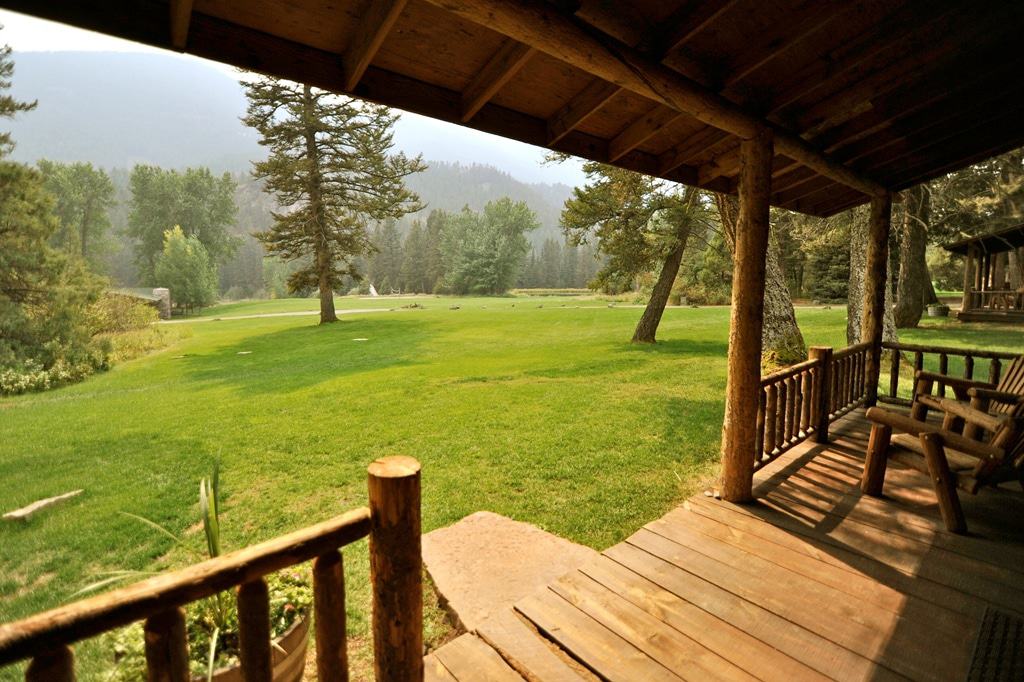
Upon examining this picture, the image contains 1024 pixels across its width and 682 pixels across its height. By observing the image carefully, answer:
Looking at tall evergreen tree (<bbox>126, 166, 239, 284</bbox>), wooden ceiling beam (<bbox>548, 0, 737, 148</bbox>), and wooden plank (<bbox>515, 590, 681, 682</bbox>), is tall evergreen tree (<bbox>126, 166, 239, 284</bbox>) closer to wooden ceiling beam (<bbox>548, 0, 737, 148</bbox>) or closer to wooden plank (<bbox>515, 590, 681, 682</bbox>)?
wooden ceiling beam (<bbox>548, 0, 737, 148</bbox>)

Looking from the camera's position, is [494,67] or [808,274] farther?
[808,274]

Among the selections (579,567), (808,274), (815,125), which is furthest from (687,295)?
(579,567)

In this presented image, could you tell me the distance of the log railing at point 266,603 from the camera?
3.87 feet

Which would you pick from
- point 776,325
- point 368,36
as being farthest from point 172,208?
point 368,36

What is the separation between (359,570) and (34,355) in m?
16.4

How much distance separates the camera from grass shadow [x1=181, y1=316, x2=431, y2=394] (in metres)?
12.8

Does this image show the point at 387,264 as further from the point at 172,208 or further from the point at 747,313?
the point at 747,313

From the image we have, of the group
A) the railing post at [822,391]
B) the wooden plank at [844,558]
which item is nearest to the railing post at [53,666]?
the wooden plank at [844,558]

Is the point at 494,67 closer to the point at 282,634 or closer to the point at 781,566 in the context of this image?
the point at 282,634

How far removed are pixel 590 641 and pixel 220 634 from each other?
198 cm

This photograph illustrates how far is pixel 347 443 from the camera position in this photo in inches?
295

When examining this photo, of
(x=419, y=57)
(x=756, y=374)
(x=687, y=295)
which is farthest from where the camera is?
(x=687, y=295)

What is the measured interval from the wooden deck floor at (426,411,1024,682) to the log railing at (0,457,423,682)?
0.84 m

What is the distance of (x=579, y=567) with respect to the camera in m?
3.23
